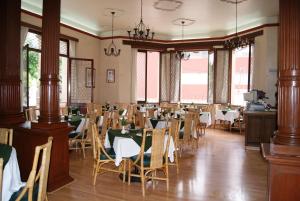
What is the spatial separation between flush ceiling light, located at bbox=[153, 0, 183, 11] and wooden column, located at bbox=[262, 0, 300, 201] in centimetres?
503

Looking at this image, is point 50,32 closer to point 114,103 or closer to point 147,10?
point 147,10

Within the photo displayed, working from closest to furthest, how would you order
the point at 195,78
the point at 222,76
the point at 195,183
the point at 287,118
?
the point at 287,118 → the point at 195,183 → the point at 222,76 → the point at 195,78

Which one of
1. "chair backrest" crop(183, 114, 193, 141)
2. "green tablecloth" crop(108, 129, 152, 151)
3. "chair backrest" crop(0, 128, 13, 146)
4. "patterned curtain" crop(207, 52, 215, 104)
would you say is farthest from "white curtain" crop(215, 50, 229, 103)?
"chair backrest" crop(0, 128, 13, 146)

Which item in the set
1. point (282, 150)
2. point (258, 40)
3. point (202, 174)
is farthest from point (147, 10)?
point (282, 150)

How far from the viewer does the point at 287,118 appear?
287cm

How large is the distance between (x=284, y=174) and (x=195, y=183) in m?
2.02

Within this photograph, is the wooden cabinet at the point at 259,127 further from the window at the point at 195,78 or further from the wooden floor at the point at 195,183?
the window at the point at 195,78

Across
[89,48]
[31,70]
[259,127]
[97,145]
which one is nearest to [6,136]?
[97,145]

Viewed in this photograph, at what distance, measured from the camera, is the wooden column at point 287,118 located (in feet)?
8.98

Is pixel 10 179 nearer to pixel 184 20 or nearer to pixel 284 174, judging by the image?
pixel 284 174

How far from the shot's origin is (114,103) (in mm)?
11320

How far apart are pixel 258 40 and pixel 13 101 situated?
313 inches

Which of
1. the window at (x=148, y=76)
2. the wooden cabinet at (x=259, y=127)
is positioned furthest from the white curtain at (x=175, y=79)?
the wooden cabinet at (x=259, y=127)

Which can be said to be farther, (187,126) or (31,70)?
(31,70)
